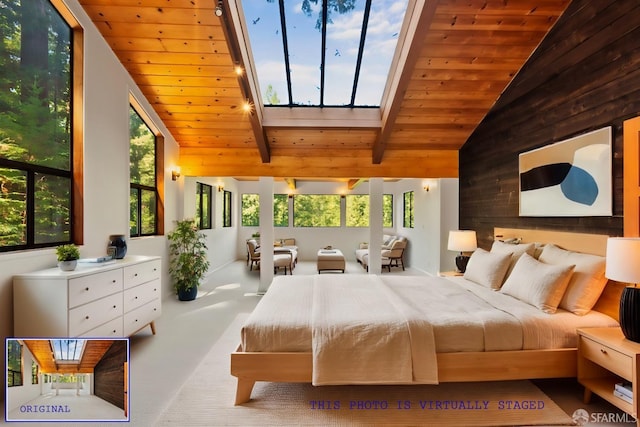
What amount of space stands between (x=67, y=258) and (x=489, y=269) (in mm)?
3897

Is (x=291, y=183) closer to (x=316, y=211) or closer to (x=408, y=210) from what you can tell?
(x=316, y=211)

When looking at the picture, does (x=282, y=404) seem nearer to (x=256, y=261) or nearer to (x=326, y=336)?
(x=326, y=336)

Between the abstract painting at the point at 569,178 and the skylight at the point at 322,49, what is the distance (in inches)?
88.2

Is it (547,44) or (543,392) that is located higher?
(547,44)

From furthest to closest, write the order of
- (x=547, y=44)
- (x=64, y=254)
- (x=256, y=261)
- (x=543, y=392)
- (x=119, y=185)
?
(x=256, y=261) < (x=119, y=185) < (x=547, y=44) < (x=64, y=254) < (x=543, y=392)

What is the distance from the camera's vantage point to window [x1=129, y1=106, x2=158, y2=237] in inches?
168

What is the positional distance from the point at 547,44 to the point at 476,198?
218 centimetres

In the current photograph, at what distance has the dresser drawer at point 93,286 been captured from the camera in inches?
94.7

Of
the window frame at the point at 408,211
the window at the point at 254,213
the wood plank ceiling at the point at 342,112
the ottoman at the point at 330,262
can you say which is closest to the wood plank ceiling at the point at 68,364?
the wood plank ceiling at the point at 342,112

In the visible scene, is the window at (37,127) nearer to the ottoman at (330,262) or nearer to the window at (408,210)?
the ottoman at (330,262)

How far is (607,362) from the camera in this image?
6.83ft

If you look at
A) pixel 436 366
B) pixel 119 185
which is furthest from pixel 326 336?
pixel 119 185

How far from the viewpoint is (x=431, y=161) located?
5539 mm

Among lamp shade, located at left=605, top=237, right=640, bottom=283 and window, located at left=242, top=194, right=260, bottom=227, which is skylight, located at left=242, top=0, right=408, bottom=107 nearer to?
lamp shade, located at left=605, top=237, right=640, bottom=283
